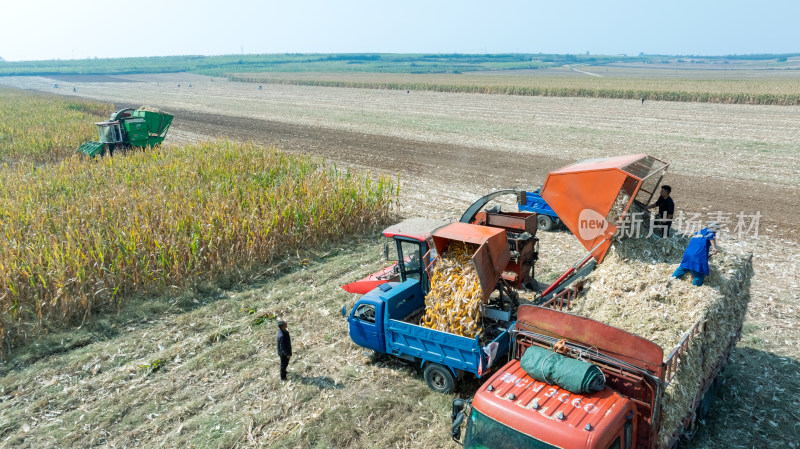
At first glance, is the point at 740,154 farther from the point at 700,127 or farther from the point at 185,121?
the point at 185,121

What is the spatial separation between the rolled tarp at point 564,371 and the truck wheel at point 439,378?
2352 mm

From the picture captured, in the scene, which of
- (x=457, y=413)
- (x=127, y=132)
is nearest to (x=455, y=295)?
(x=457, y=413)

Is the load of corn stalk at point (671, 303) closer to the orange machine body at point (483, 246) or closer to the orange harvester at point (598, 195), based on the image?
the orange harvester at point (598, 195)

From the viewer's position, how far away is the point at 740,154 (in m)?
25.7

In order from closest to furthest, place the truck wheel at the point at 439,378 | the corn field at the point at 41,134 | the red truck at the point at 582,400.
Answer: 1. the red truck at the point at 582,400
2. the truck wheel at the point at 439,378
3. the corn field at the point at 41,134

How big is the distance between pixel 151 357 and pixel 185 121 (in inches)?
1586

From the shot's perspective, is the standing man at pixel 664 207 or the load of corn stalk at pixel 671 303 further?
the standing man at pixel 664 207

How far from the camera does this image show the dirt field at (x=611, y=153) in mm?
8477

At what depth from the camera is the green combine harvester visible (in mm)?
24828

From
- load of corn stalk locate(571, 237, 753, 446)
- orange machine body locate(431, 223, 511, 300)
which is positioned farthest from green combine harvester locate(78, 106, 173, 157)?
load of corn stalk locate(571, 237, 753, 446)

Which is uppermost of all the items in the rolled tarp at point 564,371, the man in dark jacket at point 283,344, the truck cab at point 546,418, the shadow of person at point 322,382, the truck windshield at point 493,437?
the rolled tarp at point 564,371

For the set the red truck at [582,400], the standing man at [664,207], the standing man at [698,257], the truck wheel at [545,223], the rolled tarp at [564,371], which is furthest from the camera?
the truck wheel at [545,223]

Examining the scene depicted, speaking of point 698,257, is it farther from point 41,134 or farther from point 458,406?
point 41,134

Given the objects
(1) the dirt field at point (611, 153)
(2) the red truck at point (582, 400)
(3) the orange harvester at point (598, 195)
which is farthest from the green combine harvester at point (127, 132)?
(2) the red truck at point (582, 400)
